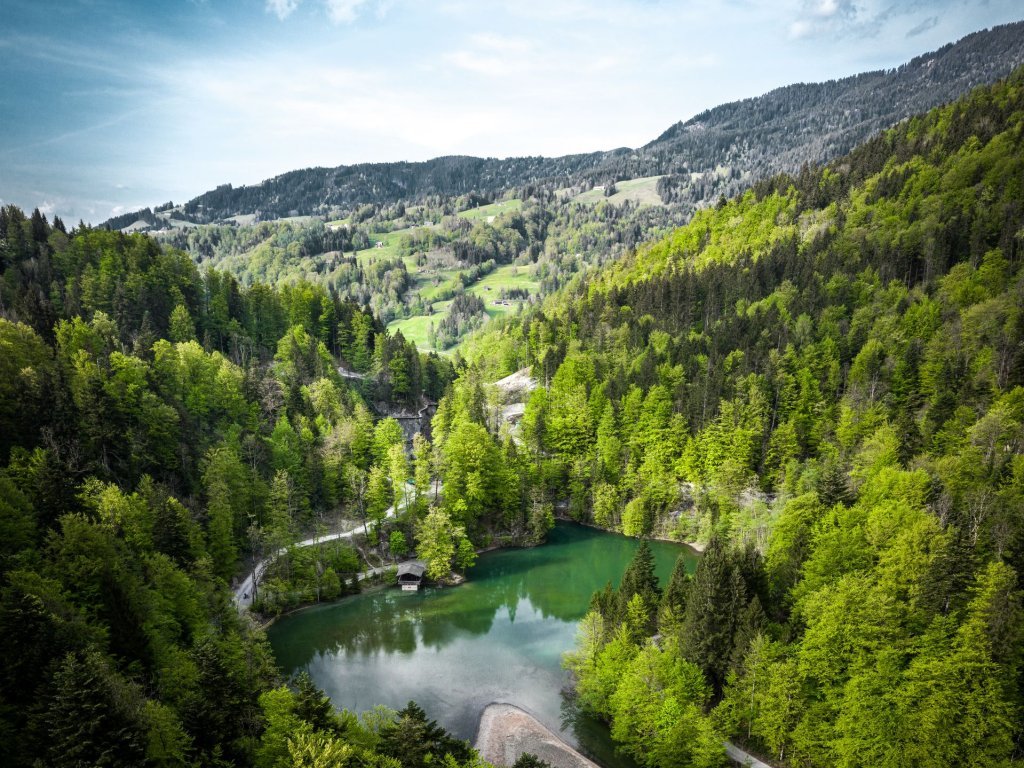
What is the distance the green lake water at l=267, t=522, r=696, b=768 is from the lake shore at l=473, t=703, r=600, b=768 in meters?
0.98

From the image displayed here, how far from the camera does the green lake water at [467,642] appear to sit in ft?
139

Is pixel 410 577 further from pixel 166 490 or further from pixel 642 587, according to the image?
pixel 642 587

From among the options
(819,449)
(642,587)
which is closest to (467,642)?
(642,587)

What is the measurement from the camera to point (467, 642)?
51875 mm

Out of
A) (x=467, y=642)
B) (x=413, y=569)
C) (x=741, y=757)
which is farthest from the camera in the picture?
(x=413, y=569)

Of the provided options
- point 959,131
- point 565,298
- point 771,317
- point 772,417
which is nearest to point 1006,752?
point 772,417

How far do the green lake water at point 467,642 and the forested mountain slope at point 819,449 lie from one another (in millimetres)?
5673

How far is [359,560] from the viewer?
6353 cm

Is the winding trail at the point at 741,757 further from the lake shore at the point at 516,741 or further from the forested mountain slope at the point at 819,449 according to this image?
the lake shore at the point at 516,741

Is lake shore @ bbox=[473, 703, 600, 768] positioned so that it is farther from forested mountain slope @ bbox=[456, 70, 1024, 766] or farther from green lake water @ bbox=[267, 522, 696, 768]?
forested mountain slope @ bbox=[456, 70, 1024, 766]

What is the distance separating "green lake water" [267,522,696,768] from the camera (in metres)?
42.4

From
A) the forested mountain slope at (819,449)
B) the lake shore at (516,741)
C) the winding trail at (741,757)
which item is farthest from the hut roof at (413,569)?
the winding trail at (741,757)

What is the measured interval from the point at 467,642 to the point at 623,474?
118 feet

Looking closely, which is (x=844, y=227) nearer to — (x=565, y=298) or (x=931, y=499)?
(x=565, y=298)
